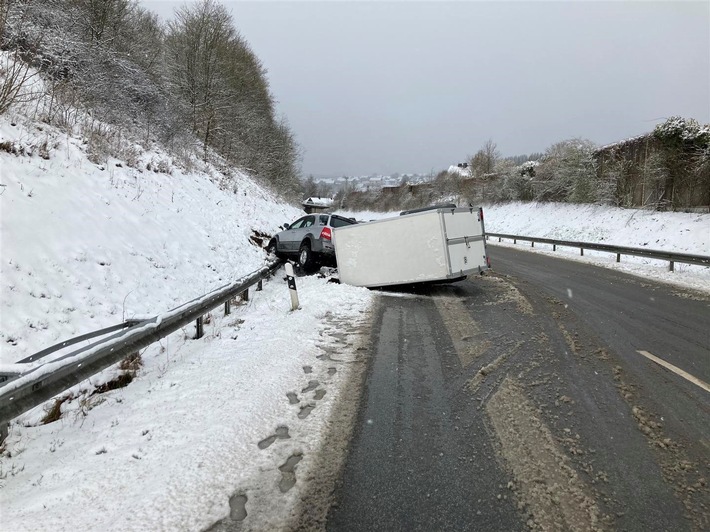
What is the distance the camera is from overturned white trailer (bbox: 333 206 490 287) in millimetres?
9328

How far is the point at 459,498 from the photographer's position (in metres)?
2.80

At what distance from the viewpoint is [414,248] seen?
9656 millimetres

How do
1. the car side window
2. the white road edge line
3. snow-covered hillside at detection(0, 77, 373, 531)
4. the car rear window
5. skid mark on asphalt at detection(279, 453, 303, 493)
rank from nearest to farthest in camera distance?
snow-covered hillside at detection(0, 77, 373, 531) < skid mark on asphalt at detection(279, 453, 303, 493) < the white road edge line < the car rear window < the car side window

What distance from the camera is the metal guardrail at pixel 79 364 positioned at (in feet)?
10.3

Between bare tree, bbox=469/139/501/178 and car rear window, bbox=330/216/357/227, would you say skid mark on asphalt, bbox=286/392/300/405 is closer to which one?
car rear window, bbox=330/216/357/227

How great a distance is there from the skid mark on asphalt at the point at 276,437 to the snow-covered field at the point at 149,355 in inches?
0.8

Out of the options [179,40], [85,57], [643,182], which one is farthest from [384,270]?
[179,40]

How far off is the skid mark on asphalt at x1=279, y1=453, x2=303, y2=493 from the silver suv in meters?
9.42

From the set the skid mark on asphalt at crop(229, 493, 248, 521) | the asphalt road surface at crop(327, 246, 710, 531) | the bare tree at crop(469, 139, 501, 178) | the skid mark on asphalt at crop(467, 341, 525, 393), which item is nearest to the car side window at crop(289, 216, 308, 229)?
the asphalt road surface at crop(327, 246, 710, 531)

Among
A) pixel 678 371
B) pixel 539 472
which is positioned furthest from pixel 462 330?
pixel 539 472

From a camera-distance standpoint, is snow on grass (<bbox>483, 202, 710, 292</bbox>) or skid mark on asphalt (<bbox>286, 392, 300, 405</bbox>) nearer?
skid mark on asphalt (<bbox>286, 392, 300, 405</bbox>)

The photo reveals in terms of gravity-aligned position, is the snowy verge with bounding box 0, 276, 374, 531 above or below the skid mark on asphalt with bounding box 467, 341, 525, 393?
above

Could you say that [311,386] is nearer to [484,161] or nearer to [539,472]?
[539,472]

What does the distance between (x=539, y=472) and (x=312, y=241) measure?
34.5ft
